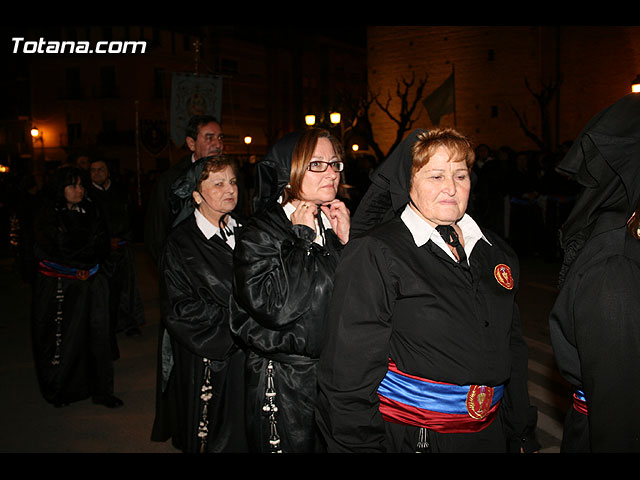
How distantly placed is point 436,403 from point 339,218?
112 centimetres

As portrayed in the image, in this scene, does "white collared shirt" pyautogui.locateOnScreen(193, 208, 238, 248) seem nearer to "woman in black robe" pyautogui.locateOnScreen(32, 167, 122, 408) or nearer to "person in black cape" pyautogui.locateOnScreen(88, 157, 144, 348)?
"woman in black robe" pyautogui.locateOnScreen(32, 167, 122, 408)

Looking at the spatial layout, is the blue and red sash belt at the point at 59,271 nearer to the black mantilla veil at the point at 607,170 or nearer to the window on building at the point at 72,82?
the black mantilla veil at the point at 607,170

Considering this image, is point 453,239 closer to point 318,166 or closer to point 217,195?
point 318,166

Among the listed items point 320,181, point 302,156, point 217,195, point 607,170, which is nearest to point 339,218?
point 320,181

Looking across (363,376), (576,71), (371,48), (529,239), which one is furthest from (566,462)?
(371,48)

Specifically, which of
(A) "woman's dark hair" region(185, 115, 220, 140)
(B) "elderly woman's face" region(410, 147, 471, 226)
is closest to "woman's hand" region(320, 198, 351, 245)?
(B) "elderly woman's face" region(410, 147, 471, 226)

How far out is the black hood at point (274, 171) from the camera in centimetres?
290

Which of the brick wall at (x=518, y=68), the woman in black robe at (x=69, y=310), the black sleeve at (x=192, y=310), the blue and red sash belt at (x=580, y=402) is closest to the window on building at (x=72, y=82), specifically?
the brick wall at (x=518, y=68)

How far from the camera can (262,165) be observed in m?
2.96

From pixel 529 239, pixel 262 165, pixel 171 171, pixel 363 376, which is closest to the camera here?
pixel 363 376

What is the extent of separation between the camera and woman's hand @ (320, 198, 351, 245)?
290 centimetres

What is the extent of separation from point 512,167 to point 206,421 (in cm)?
1116

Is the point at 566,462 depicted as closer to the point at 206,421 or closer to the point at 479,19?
the point at 206,421

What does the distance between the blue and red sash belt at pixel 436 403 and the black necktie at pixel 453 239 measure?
1.62 feet
